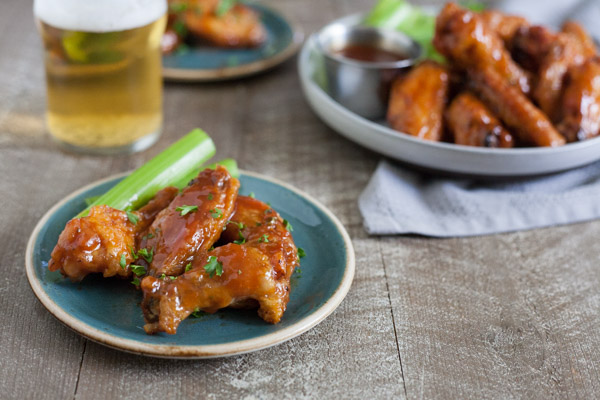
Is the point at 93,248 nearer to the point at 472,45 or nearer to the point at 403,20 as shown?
the point at 472,45

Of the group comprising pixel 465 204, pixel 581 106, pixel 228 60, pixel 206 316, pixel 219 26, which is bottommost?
pixel 228 60

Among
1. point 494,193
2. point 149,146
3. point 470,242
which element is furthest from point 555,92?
point 149,146

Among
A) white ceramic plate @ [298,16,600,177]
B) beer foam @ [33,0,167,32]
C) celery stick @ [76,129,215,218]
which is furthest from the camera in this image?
white ceramic plate @ [298,16,600,177]

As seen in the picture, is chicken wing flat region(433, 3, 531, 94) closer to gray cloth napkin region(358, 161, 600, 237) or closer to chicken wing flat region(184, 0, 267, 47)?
gray cloth napkin region(358, 161, 600, 237)

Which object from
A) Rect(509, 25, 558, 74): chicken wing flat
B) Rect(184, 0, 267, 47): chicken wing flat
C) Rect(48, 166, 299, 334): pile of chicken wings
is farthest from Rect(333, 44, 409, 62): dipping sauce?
Rect(48, 166, 299, 334): pile of chicken wings

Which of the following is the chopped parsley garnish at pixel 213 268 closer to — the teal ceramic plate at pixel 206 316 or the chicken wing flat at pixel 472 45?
the teal ceramic plate at pixel 206 316

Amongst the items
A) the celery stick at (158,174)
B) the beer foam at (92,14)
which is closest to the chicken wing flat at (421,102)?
the celery stick at (158,174)

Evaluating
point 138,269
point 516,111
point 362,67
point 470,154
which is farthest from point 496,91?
point 138,269
